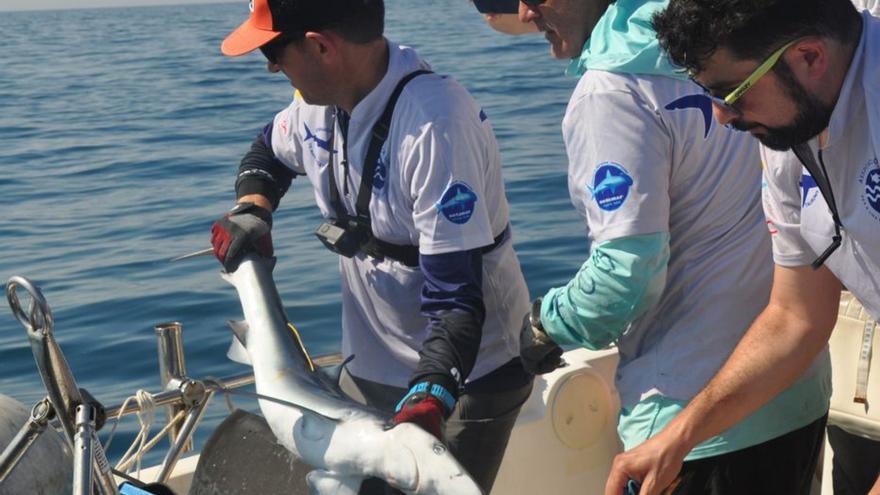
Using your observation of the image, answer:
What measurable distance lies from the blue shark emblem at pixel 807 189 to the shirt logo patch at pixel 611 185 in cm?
33

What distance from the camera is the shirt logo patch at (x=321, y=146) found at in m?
2.99

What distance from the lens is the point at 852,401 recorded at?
350cm

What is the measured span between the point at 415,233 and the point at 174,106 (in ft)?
51.9

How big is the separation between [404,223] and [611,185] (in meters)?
0.58

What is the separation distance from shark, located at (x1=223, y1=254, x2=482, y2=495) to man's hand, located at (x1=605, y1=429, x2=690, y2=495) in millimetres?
405

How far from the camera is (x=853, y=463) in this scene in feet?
11.2

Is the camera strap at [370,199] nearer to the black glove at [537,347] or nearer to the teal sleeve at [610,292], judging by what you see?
the black glove at [537,347]

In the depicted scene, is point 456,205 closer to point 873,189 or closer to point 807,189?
point 807,189

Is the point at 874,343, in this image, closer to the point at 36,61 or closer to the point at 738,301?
the point at 738,301

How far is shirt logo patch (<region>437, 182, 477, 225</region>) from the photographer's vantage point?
260cm

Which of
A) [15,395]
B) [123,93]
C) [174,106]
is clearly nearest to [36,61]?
[123,93]

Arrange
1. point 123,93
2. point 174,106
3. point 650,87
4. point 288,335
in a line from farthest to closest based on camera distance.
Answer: point 123,93 → point 174,106 → point 288,335 → point 650,87

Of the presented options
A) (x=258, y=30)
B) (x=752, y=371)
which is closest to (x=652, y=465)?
(x=752, y=371)

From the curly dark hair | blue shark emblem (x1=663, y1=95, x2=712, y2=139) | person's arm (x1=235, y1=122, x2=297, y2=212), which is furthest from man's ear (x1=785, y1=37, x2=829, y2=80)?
person's arm (x1=235, y1=122, x2=297, y2=212)
